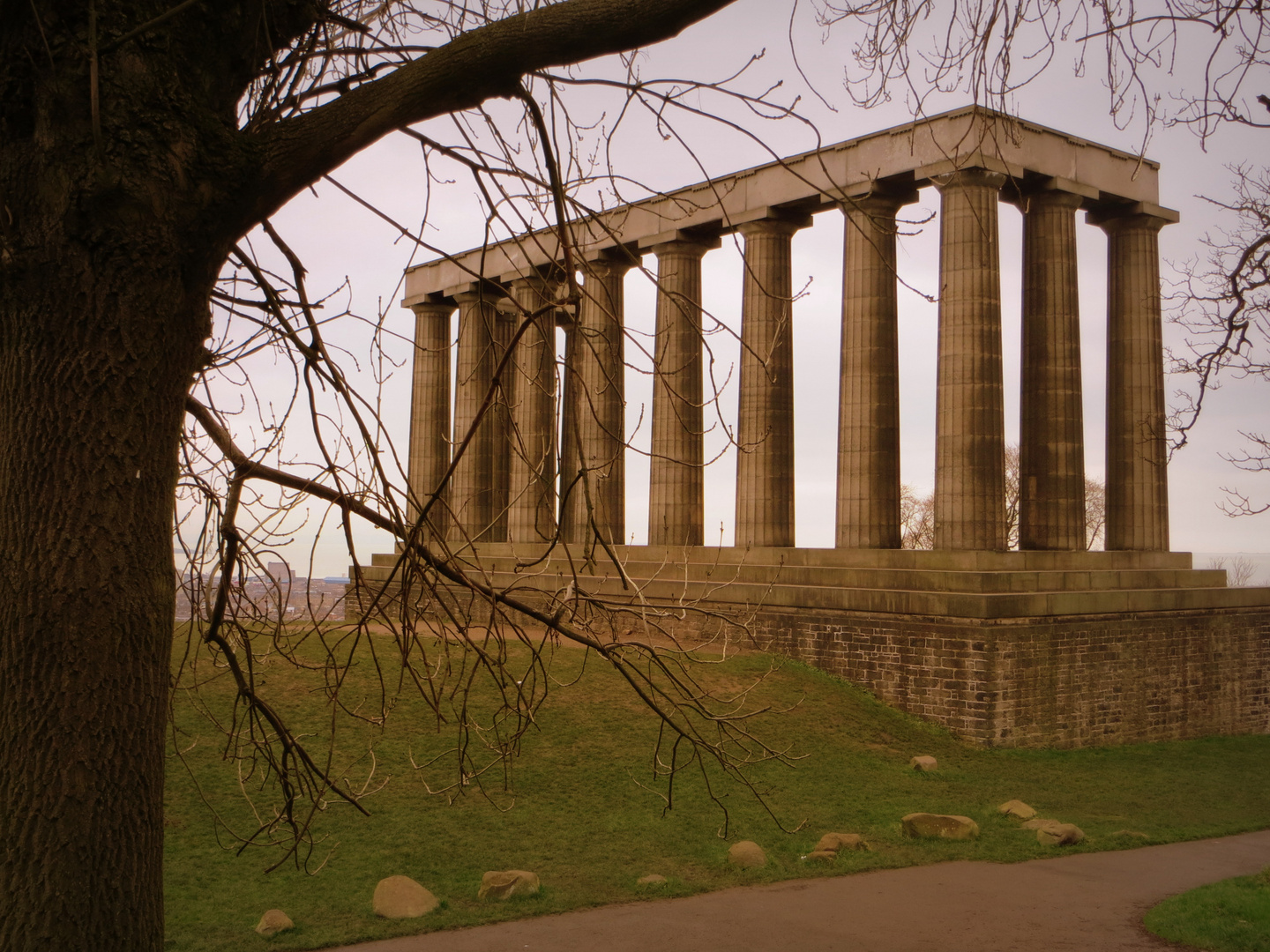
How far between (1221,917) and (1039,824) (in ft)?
16.3

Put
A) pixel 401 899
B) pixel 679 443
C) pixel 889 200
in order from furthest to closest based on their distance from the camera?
pixel 679 443
pixel 889 200
pixel 401 899

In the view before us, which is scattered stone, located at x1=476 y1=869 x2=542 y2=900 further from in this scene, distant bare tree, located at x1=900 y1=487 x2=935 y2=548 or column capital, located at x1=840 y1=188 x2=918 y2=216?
distant bare tree, located at x1=900 y1=487 x2=935 y2=548

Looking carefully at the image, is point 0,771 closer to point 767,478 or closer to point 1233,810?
point 1233,810

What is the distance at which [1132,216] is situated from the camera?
31188 millimetres

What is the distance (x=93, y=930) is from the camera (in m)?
4.23

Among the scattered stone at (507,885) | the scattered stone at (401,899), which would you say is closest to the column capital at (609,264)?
the scattered stone at (507,885)

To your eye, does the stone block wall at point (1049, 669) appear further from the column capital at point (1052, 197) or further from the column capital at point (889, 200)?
the column capital at point (1052, 197)

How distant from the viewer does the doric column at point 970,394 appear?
2717 centimetres

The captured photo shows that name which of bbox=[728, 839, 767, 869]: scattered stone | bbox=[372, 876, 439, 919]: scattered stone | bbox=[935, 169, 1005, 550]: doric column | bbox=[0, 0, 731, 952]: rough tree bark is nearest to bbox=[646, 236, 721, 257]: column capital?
bbox=[935, 169, 1005, 550]: doric column

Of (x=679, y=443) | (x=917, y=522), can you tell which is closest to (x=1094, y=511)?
(x=917, y=522)

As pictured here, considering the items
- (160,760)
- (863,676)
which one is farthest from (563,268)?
(863,676)

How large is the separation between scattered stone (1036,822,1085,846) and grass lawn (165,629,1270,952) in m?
0.16

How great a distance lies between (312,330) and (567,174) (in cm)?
157

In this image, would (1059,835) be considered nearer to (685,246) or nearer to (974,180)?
(974,180)
